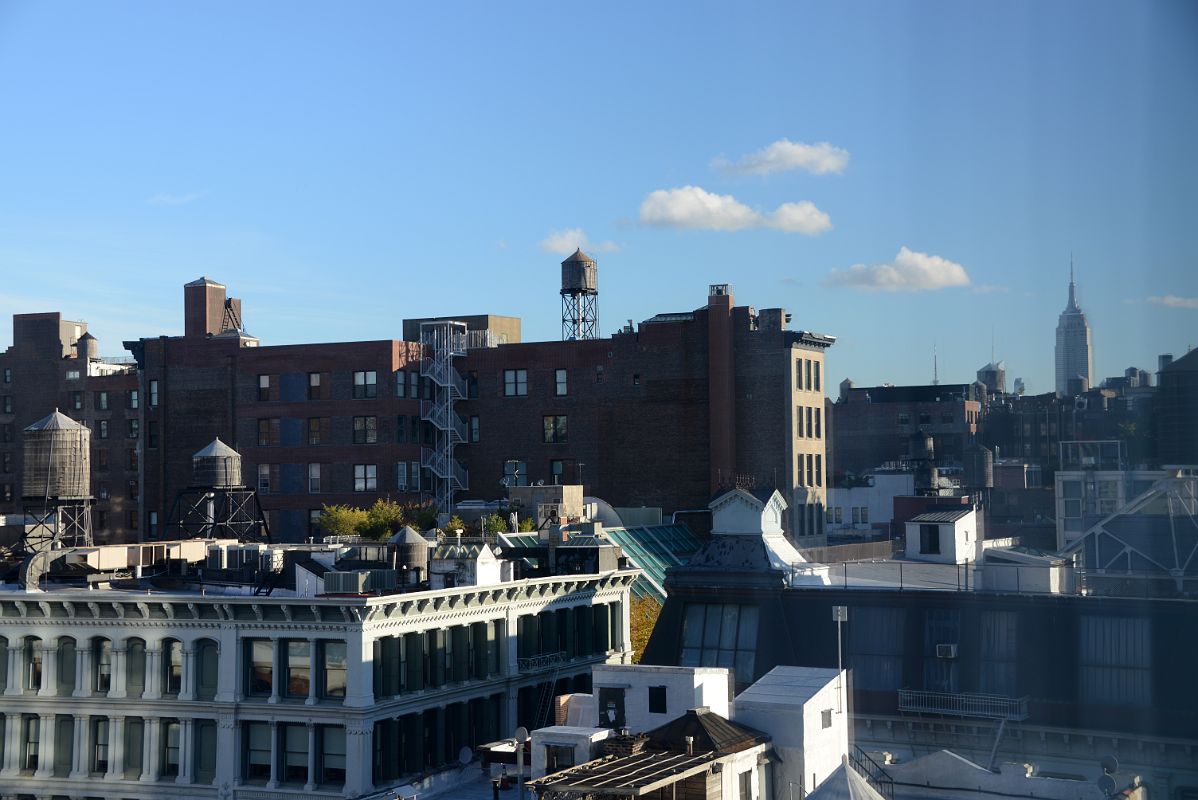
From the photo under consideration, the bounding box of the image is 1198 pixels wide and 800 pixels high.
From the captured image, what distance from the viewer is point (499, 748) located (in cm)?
4544

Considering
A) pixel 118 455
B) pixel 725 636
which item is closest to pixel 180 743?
pixel 725 636

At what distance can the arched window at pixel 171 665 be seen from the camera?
49.0 meters

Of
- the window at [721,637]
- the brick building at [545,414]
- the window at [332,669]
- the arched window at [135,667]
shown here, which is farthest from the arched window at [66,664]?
the brick building at [545,414]

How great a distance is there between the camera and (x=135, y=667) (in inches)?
1953

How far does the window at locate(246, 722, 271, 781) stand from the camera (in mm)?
47938

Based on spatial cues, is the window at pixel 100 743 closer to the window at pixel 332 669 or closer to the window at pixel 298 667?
the window at pixel 298 667

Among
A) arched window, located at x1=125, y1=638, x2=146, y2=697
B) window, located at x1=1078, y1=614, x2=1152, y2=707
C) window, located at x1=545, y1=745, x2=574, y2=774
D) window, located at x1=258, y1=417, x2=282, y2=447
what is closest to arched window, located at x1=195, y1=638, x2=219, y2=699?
arched window, located at x1=125, y1=638, x2=146, y2=697

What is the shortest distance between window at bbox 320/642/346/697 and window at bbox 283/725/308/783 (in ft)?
5.14

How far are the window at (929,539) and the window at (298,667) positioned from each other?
966 inches

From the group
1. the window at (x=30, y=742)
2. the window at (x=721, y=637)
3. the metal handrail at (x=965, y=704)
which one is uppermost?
the window at (x=721, y=637)

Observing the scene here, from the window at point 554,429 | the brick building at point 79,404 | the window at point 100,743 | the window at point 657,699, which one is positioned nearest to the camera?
the window at point 657,699

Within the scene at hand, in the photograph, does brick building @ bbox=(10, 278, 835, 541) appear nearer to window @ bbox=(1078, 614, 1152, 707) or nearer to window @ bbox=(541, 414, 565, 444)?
window @ bbox=(541, 414, 565, 444)

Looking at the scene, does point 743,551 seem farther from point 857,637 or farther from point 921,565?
point 921,565

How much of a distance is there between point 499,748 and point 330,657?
6338 millimetres
